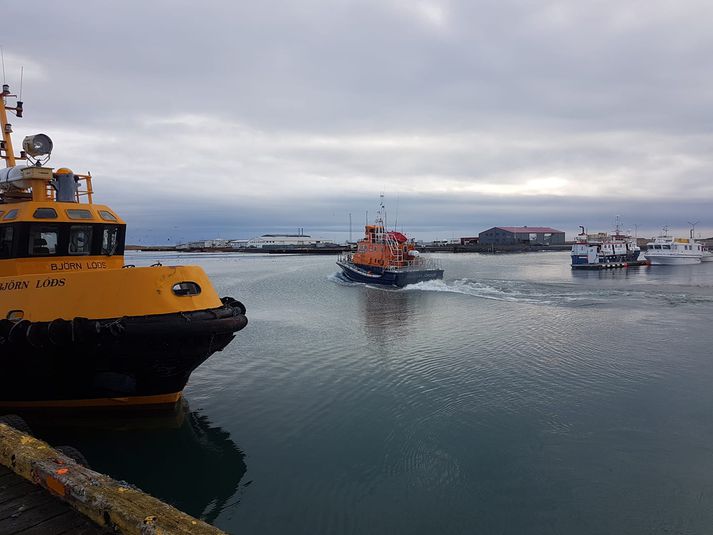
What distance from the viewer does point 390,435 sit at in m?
8.88

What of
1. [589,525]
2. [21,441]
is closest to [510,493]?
[589,525]

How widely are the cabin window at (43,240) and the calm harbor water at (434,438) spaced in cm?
321

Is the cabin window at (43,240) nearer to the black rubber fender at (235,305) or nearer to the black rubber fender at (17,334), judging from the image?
the black rubber fender at (17,334)

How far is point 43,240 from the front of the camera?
898 centimetres

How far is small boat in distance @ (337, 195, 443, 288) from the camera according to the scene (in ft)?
128

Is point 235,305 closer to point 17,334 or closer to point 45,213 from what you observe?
point 17,334

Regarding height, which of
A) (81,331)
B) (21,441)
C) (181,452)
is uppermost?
(81,331)

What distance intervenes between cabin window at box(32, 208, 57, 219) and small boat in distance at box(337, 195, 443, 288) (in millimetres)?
30772

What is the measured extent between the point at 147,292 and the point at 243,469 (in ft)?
10.9

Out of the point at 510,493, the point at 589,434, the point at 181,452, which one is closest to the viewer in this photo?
the point at 510,493

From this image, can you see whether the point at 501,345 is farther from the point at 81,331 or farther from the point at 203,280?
the point at 81,331

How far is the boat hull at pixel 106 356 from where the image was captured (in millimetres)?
7648

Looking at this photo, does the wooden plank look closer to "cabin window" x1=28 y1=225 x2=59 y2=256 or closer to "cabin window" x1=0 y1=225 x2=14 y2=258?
"cabin window" x1=28 y1=225 x2=59 y2=256

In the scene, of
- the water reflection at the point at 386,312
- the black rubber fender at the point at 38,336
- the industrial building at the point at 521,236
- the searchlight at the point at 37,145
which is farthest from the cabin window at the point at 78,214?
the industrial building at the point at 521,236
